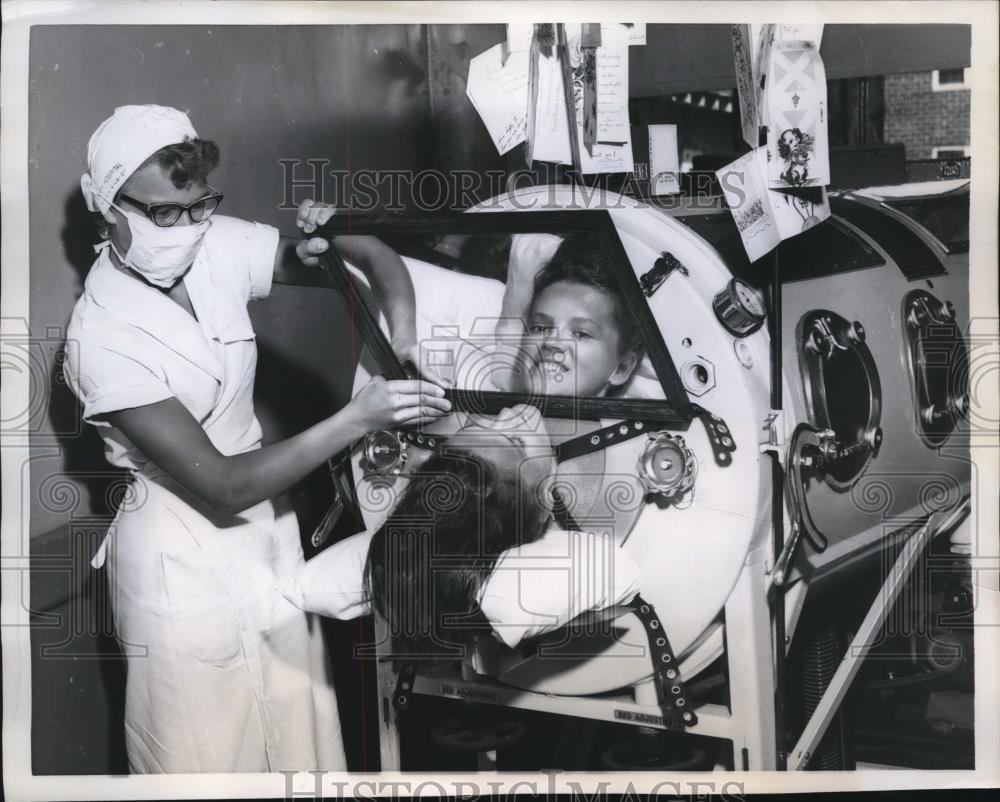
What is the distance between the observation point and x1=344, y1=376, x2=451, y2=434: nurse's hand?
7.03ft

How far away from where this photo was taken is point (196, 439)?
6.83 feet

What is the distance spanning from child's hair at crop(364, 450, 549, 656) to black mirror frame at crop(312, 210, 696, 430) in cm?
15

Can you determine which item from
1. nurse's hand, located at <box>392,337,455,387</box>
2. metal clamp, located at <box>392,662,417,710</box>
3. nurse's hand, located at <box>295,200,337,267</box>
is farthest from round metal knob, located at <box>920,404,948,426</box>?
nurse's hand, located at <box>295,200,337,267</box>

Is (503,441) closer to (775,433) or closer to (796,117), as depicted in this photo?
(775,433)

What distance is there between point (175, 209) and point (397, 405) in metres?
0.62

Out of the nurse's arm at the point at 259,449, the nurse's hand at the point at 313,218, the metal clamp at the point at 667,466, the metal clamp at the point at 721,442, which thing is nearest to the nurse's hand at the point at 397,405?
the nurse's arm at the point at 259,449

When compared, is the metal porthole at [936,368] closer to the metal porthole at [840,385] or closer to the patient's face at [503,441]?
the metal porthole at [840,385]

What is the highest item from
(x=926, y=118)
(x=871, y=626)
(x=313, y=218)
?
(x=926, y=118)

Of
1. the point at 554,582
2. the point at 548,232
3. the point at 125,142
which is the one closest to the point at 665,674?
the point at 554,582

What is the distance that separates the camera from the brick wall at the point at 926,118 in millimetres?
2229

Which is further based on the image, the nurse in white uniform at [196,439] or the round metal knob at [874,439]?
the round metal knob at [874,439]

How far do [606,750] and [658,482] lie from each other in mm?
622

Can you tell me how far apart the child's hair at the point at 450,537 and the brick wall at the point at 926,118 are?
116 cm

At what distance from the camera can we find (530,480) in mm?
2162
